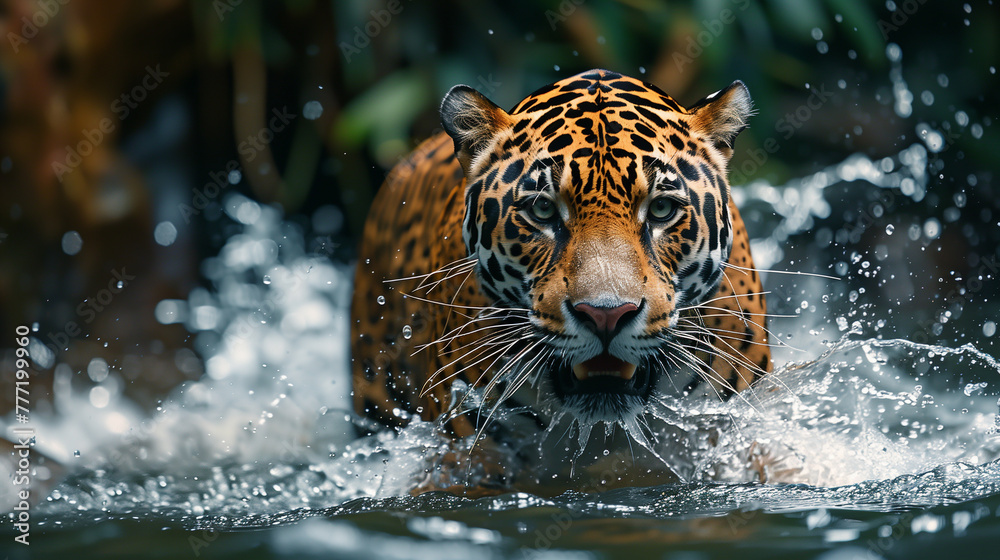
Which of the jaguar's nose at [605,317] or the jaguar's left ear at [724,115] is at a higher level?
the jaguar's left ear at [724,115]

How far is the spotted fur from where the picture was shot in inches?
89.2

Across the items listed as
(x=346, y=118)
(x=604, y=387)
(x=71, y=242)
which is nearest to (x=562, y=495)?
(x=604, y=387)

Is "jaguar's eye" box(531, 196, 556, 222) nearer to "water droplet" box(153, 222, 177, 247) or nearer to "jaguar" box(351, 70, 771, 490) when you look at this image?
"jaguar" box(351, 70, 771, 490)

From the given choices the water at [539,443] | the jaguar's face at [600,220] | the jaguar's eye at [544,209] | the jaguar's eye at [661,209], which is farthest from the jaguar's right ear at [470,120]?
the water at [539,443]

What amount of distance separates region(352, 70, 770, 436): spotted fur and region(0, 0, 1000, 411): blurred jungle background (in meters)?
2.59

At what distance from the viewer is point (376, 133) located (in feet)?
17.4

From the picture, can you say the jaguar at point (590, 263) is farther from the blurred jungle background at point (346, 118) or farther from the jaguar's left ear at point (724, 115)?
the blurred jungle background at point (346, 118)

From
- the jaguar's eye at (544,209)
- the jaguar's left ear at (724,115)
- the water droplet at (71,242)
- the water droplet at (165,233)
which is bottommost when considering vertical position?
the jaguar's eye at (544,209)

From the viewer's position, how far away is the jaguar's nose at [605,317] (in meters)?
2.15

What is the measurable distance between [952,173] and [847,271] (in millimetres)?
1012

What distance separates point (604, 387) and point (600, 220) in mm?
421

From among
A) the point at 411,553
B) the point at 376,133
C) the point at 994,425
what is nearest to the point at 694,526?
the point at 411,553

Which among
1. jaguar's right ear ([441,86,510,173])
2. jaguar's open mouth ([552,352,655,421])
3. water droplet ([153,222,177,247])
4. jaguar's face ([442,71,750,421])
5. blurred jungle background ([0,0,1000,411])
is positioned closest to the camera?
jaguar's face ([442,71,750,421])

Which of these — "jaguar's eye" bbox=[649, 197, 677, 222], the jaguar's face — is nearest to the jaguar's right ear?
the jaguar's face
